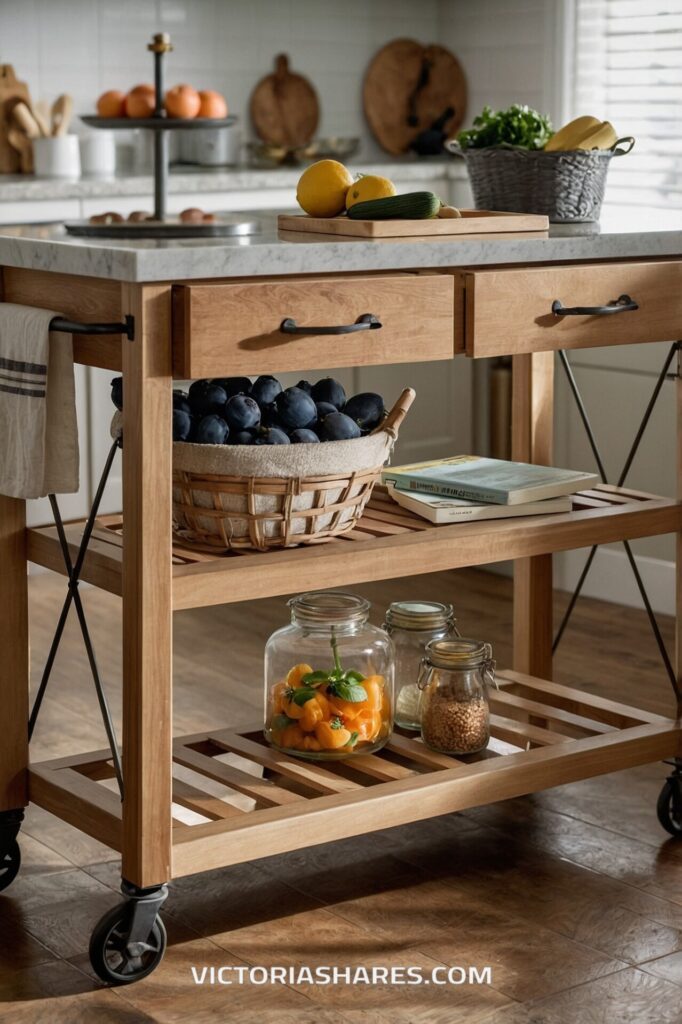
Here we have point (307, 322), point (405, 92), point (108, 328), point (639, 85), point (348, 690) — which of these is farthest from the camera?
point (405, 92)

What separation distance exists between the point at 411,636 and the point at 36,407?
2.70 ft

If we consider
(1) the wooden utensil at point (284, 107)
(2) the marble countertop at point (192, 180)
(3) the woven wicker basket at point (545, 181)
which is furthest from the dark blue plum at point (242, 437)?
(1) the wooden utensil at point (284, 107)

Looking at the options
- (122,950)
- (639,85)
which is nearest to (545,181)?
(122,950)

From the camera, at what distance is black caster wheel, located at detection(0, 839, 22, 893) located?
2.33 m

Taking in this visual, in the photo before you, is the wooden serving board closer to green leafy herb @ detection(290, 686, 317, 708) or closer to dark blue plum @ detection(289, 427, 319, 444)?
dark blue plum @ detection(289, 427, 319, 444)

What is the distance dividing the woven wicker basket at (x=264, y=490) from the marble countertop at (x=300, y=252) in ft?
0.79

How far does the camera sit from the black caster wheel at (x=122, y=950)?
2014 mm

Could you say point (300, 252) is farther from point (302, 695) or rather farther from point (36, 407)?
point (302, 695)

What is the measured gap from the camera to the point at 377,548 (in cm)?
214

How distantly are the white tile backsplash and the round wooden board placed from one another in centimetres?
4

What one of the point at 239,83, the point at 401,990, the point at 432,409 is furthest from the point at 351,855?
the point at 239,83

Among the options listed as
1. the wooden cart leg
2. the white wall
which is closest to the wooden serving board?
the wooden cart leg

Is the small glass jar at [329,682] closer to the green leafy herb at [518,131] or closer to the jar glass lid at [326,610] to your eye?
the jar glass lid at [326,610]

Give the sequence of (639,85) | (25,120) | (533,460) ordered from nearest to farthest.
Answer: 1. (533,460)
2. (639,85)
3. (25,120)
